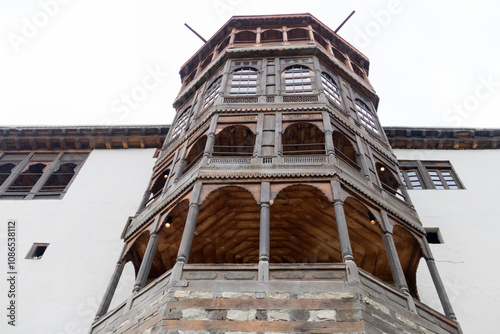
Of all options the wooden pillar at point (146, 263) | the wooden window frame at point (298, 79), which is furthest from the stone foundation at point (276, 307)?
the wooden window frame at point (298, 79)

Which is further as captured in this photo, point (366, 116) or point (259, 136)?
point (366, 116)

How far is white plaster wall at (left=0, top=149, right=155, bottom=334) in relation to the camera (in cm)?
1304

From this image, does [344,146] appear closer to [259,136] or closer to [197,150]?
[259,136]

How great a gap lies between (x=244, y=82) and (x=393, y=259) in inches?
346

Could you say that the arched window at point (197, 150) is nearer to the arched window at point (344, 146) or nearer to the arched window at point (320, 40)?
the arched window at point (344, 146)

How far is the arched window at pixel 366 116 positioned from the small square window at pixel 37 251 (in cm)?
1129

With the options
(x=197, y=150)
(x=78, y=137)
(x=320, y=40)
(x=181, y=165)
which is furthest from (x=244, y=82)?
(x=78, y=137)

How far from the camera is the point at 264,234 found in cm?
1008

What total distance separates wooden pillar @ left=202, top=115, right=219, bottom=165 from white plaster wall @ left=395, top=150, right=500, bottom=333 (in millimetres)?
7074

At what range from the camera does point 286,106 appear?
14641 millimetres

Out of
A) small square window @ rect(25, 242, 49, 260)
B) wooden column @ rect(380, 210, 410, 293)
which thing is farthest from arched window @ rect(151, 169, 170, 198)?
wooden column @ rect(380, 210, 410, 293)

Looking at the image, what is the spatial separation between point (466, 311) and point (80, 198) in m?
13.1

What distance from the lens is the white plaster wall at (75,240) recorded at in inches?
513

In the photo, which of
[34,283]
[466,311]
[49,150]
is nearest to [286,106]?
[466,311]
